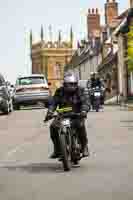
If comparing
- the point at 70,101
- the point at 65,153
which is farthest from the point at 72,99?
the point at 65,153

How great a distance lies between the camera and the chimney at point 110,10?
278ft

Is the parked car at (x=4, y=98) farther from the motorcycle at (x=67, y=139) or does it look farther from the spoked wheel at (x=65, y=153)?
the spoked wheel at (x=65, y=153)

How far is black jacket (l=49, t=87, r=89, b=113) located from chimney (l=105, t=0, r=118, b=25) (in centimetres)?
7336

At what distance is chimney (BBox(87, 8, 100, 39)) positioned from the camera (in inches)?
3669

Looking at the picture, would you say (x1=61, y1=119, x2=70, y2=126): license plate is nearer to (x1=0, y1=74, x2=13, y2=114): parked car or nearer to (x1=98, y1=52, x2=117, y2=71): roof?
(x1=0, y1=74, x2=13, y2=114): parked car

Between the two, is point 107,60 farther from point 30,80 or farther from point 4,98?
point 4,98

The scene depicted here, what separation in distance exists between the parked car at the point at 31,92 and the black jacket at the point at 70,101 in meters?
23.6

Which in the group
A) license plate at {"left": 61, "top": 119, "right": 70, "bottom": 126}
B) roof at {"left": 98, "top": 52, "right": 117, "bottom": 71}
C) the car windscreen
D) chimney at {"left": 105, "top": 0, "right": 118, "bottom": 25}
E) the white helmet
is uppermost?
chimney at {"left": 105, "top": 0, "right": 118, "bottom": 25}

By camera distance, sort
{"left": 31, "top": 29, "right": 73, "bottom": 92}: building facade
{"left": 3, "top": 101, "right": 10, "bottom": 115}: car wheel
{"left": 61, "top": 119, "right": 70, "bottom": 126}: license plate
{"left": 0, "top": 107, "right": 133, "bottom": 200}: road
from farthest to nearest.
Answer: {"left": 31, "top": 29, "right": 73, "bottom": 92}: building facade → {"left": 3, "top": 101, "right": 10, "bottom": 115}: car wheel → {"left": 61, "top": 119, "right": 70, "bottom": 126}: license plate → {"left": 0, "top": 107, "right": 133, "bottom": 200}: road

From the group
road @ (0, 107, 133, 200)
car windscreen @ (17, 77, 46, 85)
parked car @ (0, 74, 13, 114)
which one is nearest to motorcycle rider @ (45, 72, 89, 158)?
road @ (0, 107, 133, 200)

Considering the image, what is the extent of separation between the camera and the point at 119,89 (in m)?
74.1

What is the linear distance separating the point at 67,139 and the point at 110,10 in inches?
2976

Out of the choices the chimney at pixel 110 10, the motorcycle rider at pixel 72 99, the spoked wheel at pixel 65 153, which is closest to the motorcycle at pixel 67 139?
the spoked wheel at pixel 65 153

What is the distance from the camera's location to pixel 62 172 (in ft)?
38.3
